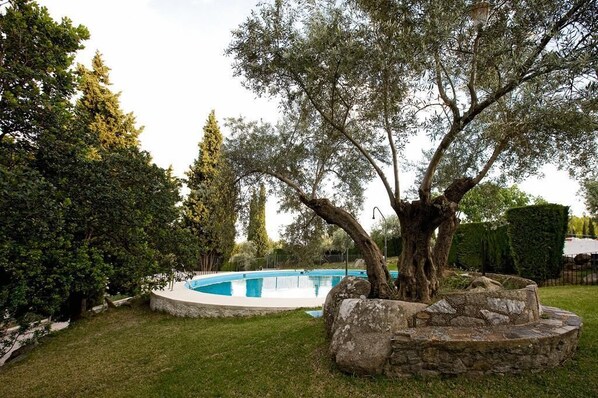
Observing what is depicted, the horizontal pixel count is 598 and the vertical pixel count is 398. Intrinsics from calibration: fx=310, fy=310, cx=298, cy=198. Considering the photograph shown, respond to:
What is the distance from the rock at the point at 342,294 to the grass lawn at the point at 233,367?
445mm

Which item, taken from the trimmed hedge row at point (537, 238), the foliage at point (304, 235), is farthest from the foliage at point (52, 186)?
the trimmed hedge row at point (537, 238)

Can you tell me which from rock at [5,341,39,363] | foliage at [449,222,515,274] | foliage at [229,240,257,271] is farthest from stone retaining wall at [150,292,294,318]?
foliage at [229,240,257,271]

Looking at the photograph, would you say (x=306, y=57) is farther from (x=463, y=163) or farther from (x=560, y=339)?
(x=560, y=339)

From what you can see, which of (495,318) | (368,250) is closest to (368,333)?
A: (495,318)

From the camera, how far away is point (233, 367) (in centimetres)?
549

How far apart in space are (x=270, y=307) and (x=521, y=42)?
29.4 ft

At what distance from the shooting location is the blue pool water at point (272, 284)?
17.9 metres

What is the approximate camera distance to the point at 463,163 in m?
7.63

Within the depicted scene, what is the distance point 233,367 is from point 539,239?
12124 mm

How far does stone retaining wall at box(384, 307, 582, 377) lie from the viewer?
4.22 meters

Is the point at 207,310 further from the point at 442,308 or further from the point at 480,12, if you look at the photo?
the point at 480,12

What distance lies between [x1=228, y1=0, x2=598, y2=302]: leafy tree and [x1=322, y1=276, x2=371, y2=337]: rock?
25 centimetres

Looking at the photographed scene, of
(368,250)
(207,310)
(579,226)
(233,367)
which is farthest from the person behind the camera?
(579,226)

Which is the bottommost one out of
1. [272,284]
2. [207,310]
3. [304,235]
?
[272,284]
